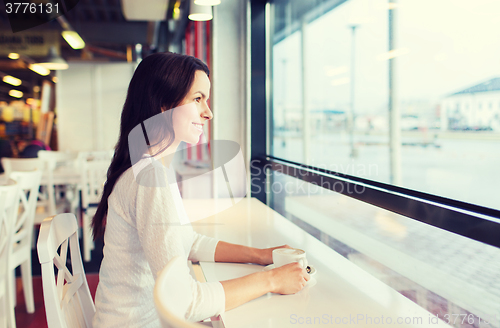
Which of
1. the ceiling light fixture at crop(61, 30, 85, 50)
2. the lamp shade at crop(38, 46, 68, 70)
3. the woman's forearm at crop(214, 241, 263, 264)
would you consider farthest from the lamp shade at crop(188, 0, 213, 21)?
the lamp shade at crop(38, 46, 68, 70)

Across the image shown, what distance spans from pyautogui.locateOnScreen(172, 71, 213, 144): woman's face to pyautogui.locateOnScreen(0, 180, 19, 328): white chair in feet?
4.21

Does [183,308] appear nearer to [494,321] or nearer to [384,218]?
[494,321]

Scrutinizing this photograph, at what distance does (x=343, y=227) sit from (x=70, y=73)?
7.15m

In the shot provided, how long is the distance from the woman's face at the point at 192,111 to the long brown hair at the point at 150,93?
0.02 metres

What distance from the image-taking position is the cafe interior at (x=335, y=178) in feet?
3.18

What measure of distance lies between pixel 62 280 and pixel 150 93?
0.59 m

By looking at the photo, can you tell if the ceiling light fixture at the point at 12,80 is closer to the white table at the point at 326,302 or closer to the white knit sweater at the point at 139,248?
the white table at the point at 326,302

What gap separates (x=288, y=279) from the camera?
100cm

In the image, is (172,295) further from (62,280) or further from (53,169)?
(53,169)

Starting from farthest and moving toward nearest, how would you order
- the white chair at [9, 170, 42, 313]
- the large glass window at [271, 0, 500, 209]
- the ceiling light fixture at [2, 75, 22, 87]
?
the ceiling light fixture at [2, 75, 22, 87] → the white chair at [9, 170, 42, 313] → the large glass window at [271, 0, 500, 209]

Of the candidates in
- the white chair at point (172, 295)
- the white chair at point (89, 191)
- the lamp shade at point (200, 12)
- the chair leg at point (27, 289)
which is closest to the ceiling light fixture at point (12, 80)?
the white chair at point (89, 191)

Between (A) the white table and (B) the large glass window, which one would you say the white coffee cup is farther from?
(B) the large glass window

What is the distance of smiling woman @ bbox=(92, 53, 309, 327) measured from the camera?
91 cm

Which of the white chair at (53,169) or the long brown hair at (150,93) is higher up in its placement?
the long brown hair at (150,93)
